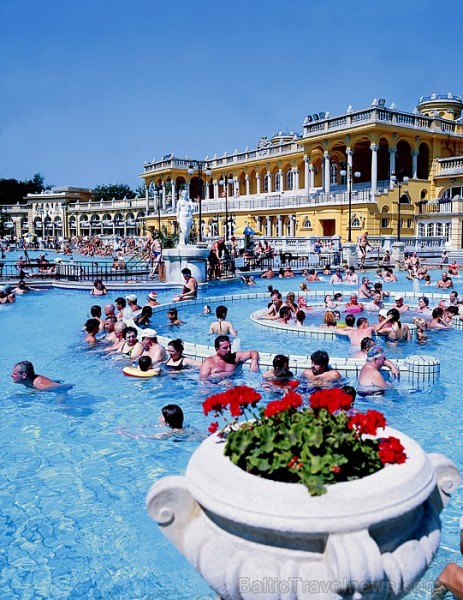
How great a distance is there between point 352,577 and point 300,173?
1900 inches

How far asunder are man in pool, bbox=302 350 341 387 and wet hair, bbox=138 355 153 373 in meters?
2.24

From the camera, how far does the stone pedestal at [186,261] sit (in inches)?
755

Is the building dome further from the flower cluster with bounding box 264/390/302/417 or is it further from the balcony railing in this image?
the flower cluster with bounding box 264/390/302/417

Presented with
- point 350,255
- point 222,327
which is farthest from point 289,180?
point 222,327

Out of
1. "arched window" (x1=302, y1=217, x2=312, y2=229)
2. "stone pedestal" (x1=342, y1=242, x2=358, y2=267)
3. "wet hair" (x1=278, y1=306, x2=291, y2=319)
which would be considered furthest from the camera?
"arched window" (x1=302, y1=217, x2=312, y2=229)

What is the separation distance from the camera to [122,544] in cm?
419

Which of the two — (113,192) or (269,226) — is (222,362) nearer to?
(269,226)

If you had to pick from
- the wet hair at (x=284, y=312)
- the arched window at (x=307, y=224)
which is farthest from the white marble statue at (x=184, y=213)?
the arched window at (x=307, y=224)

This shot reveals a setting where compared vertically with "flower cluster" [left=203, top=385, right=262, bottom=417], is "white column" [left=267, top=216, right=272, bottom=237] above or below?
above

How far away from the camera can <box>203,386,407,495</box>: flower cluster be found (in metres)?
2.36

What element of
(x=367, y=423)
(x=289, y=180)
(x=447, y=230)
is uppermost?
(x=289, y=180)

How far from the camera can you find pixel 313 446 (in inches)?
96.1

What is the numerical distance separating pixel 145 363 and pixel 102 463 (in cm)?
268

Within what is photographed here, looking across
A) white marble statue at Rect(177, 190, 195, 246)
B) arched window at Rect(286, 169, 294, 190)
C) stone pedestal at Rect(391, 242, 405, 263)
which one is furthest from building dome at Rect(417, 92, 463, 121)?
white marble statue at Rect(177, 190, 195, 246)
